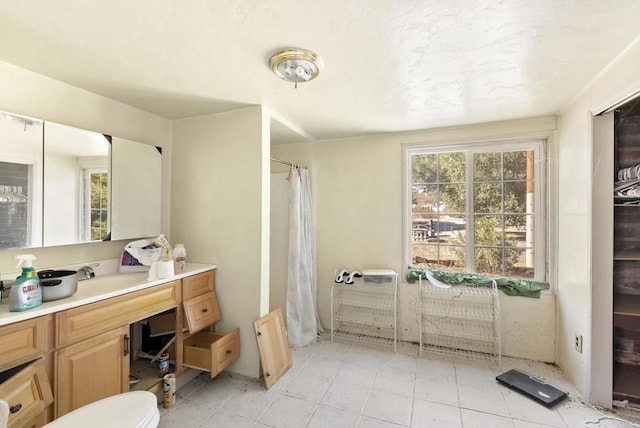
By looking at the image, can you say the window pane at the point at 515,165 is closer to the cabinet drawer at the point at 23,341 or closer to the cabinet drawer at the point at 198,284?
the cabinet drawer at the point at 198,284

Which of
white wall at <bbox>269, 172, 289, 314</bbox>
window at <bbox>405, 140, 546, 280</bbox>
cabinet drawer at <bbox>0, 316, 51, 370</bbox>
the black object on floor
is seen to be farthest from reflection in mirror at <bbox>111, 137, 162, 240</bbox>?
the black object on floor

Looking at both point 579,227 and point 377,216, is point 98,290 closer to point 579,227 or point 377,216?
point 377,216

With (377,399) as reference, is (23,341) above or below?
above

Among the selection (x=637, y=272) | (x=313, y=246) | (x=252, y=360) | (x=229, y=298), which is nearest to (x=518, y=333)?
(x=637, y=272)

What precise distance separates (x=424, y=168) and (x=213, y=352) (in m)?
2.48

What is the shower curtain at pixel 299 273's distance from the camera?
2693mm

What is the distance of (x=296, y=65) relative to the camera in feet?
4.84

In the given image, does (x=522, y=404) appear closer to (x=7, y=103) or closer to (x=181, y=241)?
(x=181, y=241)

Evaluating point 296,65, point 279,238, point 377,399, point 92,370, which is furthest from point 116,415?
point 279,238

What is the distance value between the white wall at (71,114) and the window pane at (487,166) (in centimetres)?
287

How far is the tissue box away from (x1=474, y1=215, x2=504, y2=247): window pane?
866 millimetres

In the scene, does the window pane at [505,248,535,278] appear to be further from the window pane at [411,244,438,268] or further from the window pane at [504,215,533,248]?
the window pane at [411,244,438,268]

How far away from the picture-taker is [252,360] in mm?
2098

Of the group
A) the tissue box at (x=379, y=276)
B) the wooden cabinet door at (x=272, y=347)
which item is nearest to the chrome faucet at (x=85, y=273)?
the wooden cabinet door at (x=272, y=347)
